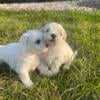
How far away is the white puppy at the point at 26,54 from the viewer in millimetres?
6348

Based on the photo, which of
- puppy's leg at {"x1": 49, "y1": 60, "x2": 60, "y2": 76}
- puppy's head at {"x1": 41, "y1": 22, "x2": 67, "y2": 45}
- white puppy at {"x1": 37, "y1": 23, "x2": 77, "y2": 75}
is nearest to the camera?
puppy's head at {"x1": 41, "y1": 22, "x2": 67, "y2": 45}

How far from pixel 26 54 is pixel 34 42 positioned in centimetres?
22

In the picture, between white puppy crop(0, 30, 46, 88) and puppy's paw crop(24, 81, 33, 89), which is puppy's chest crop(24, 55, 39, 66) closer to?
white puppy crop(0, 30, 46, 88)

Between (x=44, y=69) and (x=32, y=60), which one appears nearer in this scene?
(x=32, y=60)

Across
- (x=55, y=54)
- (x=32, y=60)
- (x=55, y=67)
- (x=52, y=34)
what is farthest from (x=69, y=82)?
(x=52, y=34)

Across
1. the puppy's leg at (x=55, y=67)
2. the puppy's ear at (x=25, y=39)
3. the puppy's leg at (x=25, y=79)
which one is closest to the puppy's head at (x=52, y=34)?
the puppy's ear at (x=25, y=39)

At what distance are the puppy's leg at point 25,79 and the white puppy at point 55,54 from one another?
306 millimetres

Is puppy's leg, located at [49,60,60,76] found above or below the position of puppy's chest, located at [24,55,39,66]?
below

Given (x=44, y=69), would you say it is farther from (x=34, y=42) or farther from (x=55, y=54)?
(x=34, y=42)

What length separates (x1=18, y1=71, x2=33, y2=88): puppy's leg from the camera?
639 centimetres

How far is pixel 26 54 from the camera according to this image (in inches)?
255

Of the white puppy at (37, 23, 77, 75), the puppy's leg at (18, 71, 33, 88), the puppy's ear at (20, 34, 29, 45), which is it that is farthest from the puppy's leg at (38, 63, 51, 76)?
the puppy's ear at (20, 34, 29, 45)

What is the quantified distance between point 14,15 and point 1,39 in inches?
180

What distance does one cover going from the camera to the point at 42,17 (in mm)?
11859
